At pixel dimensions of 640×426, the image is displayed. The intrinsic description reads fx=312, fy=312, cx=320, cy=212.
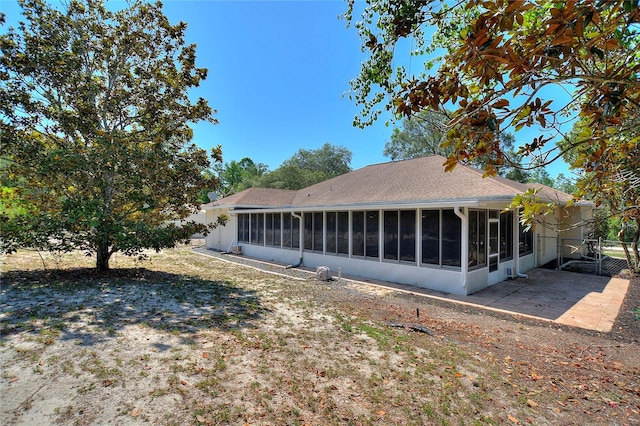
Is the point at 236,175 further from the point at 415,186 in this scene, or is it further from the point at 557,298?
the point at 557,298

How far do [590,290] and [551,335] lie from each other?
489cm

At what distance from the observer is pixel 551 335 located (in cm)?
543

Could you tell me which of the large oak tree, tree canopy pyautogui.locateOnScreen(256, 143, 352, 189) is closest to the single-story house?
the large oak tree

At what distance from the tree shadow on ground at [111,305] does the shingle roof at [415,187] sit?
5.20 m

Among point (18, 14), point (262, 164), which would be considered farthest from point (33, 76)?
point (262, 164)

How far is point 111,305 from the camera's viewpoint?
6105 millimetres

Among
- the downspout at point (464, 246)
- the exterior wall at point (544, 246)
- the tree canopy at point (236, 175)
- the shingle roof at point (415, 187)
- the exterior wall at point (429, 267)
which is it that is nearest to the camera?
the downspout at point (464, 246)

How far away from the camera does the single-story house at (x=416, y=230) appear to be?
27.3 feet

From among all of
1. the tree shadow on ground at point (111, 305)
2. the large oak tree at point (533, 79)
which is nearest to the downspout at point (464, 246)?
the large oak tree at point (533, 79)

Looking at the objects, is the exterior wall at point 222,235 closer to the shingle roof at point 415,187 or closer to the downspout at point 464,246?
the shingle roof at point 415,187

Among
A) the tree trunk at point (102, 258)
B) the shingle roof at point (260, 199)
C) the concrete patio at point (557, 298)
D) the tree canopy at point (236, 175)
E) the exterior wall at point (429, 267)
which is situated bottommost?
the concrete patio at point (557, 298)

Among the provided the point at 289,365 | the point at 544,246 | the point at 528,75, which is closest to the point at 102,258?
the point at 289,365

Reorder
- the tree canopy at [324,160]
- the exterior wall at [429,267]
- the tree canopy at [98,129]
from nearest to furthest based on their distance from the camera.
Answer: the tree canopy at [98,129] < the exterior wall at [429,267] < the tree canopy at [324,160]

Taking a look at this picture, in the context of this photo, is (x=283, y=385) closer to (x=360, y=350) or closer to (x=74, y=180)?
(x=360, y=350)
